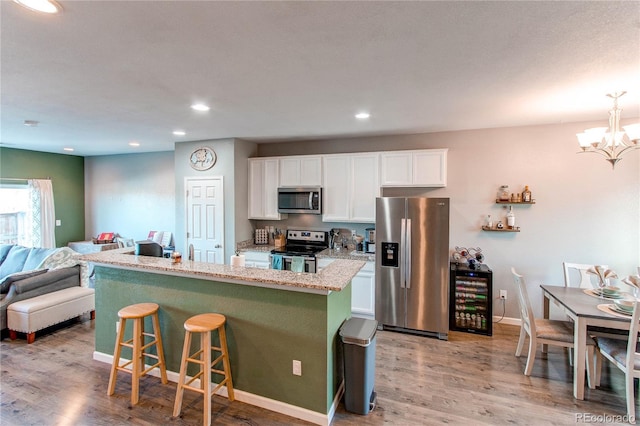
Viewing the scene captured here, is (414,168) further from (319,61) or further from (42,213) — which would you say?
(42,213)

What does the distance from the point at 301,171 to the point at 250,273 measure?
8.80 feet

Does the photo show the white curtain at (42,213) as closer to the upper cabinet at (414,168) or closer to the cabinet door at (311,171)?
the cabinet door at (311,171)

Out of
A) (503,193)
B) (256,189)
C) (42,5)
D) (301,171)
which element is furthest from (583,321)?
(256,189)

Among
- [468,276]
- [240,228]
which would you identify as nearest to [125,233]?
[240,228]

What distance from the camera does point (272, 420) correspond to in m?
2.37

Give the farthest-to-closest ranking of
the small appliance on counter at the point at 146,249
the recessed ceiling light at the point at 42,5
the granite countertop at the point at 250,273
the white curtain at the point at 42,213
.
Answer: the white curtain at the point at 42,213 < the small appliance on counter at the point at 146,249 < the granite countertop at the point at 250,273 < the recessed ceiling light at the point at 42,5

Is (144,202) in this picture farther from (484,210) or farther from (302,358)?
(484,210)

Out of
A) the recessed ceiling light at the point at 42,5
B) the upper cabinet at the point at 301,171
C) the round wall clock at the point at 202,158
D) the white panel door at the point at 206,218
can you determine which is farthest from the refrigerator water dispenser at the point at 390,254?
the recessed ceiling light at the point at 42,5

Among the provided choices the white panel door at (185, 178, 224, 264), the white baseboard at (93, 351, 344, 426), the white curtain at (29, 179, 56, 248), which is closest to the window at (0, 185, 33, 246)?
the white curtain at (29, 179, 56, 248)

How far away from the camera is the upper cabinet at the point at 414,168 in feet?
13.9

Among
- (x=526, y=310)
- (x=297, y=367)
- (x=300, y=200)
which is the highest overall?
(x=300, y=200)

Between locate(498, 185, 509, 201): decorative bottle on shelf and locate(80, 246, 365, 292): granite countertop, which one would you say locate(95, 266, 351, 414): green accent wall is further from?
locate(498, 185, 509, 201): decorative bottle on shelf

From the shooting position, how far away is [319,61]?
2.14 metres

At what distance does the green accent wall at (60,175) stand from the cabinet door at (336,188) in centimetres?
611
